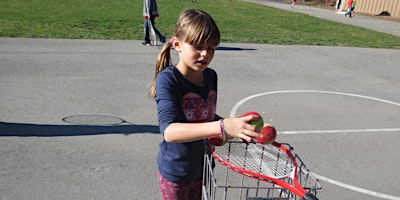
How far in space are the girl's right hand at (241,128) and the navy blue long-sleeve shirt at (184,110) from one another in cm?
59

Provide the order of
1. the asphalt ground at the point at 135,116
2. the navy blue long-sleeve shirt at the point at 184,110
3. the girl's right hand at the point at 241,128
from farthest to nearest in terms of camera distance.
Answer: the asphalt ground at the point at 135,116 → the navy blue long-sleeve shirt at the point at 184,110 → the girl's right hand at the point at 241,128

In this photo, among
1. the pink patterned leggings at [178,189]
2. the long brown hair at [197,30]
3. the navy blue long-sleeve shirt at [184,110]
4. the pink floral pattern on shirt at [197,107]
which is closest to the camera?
the long brown hair at [197,30]

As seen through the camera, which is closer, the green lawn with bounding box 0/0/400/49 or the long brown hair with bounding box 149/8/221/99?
the long brown hair with bounding box 149/8/221/99

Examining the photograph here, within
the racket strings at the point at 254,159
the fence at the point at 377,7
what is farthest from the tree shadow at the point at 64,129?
the fence at the point at 377,7

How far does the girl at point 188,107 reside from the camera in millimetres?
2029

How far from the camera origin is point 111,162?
5.49m

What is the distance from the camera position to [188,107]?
262cm

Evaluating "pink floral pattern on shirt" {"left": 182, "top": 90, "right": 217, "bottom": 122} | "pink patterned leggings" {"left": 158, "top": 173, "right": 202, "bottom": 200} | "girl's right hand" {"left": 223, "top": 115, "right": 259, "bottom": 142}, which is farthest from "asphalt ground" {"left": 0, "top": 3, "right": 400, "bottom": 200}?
"girl's right hand" {"left": 223, "top": 115, "right": 259, "bottom": 142}

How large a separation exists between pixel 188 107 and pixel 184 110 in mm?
33

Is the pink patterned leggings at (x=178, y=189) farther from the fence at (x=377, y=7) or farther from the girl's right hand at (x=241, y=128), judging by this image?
the fence at (x=377, y=7)

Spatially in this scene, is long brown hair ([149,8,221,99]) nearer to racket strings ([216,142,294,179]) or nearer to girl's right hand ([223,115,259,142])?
girl's right hand ([223,115,259,142])

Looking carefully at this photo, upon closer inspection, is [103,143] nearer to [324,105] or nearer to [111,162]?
[111,162]

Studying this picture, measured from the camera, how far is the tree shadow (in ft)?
20.5

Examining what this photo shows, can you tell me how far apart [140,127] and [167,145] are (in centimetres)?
412
